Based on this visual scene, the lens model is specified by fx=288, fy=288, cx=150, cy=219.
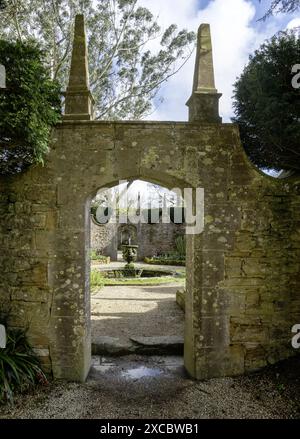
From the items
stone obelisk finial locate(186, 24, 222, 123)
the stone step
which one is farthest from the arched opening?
stone obelisk finial locate(186, 24, 222, 123)

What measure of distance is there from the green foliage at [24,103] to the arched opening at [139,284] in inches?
51.0

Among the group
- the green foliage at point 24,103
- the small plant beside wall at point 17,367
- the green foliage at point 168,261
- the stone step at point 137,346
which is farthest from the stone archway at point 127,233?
the green foliage at point 24,103

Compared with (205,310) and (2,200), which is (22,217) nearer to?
(2,200)

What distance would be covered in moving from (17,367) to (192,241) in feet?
9.64

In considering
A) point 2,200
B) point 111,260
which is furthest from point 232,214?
point 111,260

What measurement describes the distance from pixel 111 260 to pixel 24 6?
14.9 m

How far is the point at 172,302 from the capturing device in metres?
8.82

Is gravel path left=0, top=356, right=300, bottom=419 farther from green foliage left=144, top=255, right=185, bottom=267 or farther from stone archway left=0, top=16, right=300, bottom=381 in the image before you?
green foliage left=144, top=255, right=185, bottom=267

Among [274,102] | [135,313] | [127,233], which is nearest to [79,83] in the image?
[274,102]

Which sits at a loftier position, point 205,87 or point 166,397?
point 205,87

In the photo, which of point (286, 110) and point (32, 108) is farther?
point (286, 110)

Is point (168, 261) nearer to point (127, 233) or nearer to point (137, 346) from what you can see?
point (127, 233)

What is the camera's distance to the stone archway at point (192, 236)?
4137 mm

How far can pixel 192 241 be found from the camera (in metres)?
4.30
